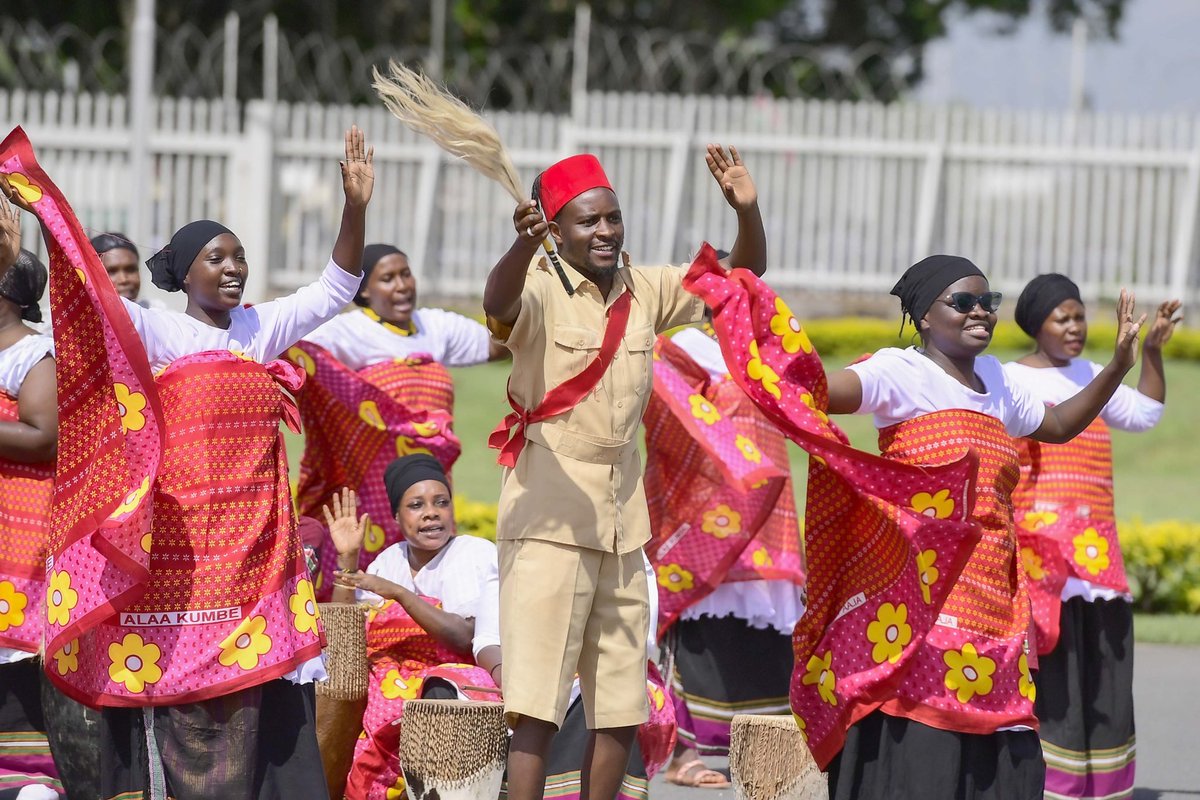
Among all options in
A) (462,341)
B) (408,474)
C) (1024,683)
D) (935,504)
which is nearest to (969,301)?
(935,504)

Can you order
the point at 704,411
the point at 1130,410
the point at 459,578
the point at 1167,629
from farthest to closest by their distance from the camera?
the point at 1167,629 < the point at 704,411 < the point at 1130,410 < the point at 459,578

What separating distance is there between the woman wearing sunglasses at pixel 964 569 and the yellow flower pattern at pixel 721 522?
1.97 meters

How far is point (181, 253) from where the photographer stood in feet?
16.9

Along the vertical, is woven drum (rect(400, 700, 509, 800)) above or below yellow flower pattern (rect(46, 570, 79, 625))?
below

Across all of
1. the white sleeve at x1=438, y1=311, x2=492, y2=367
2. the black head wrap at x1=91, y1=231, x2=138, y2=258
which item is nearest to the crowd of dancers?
the black head wrap at x1=91, y1=231, x2=138, y2=258

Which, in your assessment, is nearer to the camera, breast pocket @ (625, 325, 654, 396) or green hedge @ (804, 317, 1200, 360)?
breast pocket @ (625, 325, 654, 396)

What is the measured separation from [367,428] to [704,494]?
140 cm

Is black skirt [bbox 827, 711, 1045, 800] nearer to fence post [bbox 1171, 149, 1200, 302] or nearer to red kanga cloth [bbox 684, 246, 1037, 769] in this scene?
red kanga cloth [bbox 684, 246, 1037, 769]

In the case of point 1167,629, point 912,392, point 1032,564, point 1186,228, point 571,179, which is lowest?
point 1167,629

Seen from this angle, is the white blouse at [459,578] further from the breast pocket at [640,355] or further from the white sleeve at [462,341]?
the white sleeve at [462,341]

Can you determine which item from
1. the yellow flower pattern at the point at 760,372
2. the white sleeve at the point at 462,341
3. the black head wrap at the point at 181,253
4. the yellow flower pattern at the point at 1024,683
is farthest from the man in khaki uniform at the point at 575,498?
the white sleeve at the point at 462,341

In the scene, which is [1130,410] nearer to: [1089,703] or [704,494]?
[1089,703]

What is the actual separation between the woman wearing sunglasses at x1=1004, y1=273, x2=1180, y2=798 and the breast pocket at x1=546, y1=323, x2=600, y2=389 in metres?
2.17

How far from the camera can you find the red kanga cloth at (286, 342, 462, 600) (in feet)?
23.5
